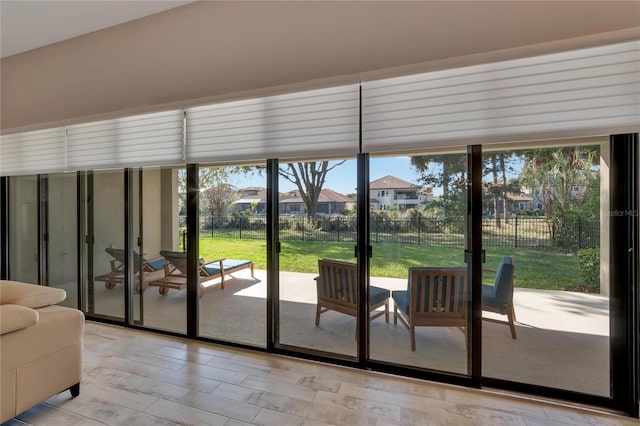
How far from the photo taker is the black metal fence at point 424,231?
2.02m

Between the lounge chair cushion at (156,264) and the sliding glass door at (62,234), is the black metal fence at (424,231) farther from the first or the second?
the sliding glass door at (62,234)

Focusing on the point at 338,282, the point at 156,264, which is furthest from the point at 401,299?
the point at 156,264

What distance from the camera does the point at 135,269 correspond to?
10.8ft

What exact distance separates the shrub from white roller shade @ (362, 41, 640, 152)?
80cm

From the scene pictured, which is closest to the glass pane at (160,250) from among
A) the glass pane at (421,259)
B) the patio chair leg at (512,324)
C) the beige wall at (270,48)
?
the beige wall at (270,48)

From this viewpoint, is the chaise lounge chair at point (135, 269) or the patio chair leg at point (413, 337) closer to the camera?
the patio chair leg at point (413, 337)

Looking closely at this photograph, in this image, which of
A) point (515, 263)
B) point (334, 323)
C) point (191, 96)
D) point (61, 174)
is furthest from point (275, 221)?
point (61, 174)

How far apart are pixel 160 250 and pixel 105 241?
83 centimetres

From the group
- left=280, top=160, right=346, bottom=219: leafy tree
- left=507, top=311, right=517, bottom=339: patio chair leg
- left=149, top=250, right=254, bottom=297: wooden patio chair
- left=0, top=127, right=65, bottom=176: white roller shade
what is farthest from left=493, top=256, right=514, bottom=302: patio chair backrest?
left=0, top=127, right=65, bottom=176: white roller shade

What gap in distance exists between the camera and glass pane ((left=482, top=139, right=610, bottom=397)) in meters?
1.96

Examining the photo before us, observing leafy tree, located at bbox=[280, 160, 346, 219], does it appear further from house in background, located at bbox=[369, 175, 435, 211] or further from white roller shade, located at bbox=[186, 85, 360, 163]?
house in background, located at bbox=[369, 175, 435, 211]

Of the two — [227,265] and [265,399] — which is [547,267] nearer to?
[265,399]

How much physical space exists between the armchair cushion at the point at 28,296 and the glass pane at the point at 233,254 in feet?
3.73

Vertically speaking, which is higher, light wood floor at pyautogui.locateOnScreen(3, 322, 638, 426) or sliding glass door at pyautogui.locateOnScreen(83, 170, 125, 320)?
sliding glass door at pyautogui.locateOnScreen(83, 170, 125, 320)
